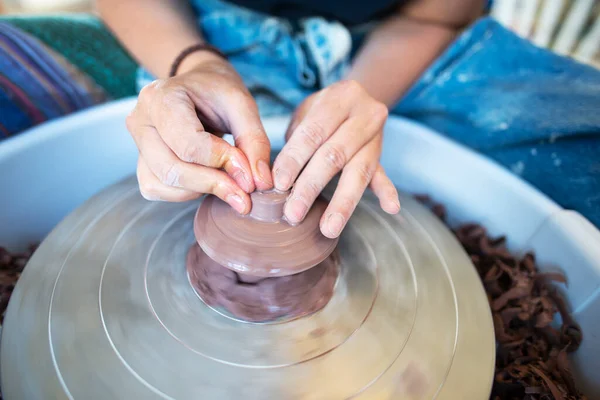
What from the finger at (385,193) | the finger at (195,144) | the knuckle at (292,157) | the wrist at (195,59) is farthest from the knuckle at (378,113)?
the wrist at (195,59)

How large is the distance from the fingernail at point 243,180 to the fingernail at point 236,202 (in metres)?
0.02

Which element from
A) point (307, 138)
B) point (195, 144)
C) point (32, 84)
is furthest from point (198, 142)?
point (32, 84)

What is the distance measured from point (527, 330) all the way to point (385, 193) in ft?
1.61

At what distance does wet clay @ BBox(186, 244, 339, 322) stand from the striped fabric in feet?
2.51

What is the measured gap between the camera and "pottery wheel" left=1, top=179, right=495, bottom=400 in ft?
2.04

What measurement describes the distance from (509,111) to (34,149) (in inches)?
53.2

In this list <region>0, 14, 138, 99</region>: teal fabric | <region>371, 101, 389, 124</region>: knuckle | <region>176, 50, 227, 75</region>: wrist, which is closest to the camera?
<region>371, 101, 389, 124</region>: knuckle

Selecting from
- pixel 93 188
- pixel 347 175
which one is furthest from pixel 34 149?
pixel 347 175

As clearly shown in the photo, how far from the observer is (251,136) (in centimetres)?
70

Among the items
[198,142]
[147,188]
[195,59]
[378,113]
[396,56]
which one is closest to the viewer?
[198,142]

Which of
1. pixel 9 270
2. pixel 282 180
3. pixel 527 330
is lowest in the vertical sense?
pixel 527 330

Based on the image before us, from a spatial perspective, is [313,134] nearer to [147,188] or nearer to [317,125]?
[317,125]

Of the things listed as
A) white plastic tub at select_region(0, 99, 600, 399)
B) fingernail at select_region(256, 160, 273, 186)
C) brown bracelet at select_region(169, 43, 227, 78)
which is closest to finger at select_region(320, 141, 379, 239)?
fingernail at select_region(256, 160, 273, 186)

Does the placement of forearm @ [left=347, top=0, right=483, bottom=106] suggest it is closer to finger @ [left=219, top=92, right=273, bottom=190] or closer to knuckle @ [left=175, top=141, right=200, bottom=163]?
finger @ [left=219, top=92, right=273, bottom=190]
